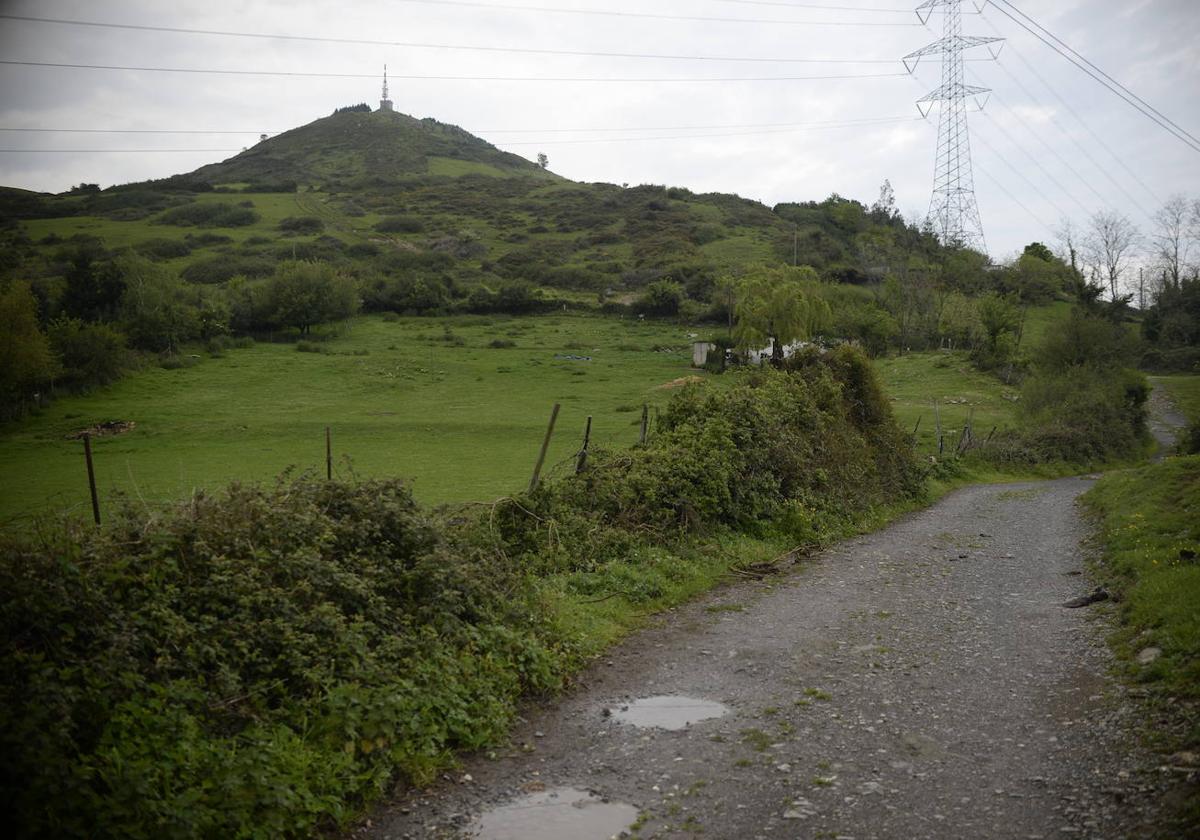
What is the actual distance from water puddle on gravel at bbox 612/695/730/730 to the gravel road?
80 millimetres

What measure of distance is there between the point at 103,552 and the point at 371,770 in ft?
10.2

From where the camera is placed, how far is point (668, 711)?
873 cm

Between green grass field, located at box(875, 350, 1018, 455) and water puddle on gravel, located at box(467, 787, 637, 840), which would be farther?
green grass field, located at box(875, 350, 1018, 455)

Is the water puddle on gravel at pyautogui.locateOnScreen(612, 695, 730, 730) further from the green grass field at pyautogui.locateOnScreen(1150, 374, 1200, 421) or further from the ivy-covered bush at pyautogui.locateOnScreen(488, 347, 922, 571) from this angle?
the green grass field at pyautogui.locateOnScreen(1150, 374, 1200, 421)

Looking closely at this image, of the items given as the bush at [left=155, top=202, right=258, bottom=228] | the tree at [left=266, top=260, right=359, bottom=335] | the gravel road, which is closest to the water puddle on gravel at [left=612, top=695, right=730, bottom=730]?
the gravel road

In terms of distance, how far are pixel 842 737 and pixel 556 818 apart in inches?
117

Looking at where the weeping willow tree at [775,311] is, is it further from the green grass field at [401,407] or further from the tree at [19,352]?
the tree at [19,352]

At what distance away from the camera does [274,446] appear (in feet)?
136

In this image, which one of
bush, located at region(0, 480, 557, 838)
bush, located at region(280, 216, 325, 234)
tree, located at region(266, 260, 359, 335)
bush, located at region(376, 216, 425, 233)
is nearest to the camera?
bush, located at region(0, 480, 557, 838)

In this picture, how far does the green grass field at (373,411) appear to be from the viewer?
34094 mm

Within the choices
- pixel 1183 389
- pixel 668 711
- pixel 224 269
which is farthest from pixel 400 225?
pixel 668 711

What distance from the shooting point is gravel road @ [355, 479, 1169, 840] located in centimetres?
638

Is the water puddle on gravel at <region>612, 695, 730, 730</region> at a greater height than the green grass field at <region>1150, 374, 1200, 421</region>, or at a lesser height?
lesser

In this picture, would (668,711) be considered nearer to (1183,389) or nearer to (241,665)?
(241,665)
